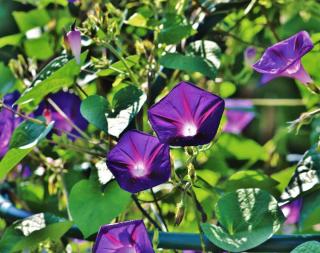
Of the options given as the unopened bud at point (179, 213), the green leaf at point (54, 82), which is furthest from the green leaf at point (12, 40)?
the unopened bud at point (179, 213)

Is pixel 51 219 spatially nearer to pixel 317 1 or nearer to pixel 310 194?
pixel 310 194

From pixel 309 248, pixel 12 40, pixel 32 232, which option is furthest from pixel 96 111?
pixel 12 40

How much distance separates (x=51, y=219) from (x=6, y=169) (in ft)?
0.24

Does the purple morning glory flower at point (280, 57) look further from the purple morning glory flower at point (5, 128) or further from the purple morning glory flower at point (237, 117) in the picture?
the purple morning glory flower at point (237, 117)

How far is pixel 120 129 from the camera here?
0.68 m

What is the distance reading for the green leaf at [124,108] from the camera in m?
0.69

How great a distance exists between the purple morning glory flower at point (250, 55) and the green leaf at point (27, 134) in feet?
1.31

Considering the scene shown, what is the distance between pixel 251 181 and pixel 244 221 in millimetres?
132

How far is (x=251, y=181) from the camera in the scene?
0.77m

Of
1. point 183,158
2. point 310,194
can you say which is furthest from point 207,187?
point 183,158

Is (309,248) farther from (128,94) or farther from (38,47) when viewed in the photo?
(38,47)

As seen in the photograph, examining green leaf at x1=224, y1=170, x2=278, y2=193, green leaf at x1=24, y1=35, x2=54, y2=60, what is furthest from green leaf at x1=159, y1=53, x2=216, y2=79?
green leaf at x1=24, y1=35, x2=54, y2=60

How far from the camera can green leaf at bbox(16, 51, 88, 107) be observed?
74cm

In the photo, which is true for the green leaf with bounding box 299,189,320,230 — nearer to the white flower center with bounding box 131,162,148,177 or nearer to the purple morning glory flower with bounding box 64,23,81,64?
the white flower center with bounding box 131,162,148,177
